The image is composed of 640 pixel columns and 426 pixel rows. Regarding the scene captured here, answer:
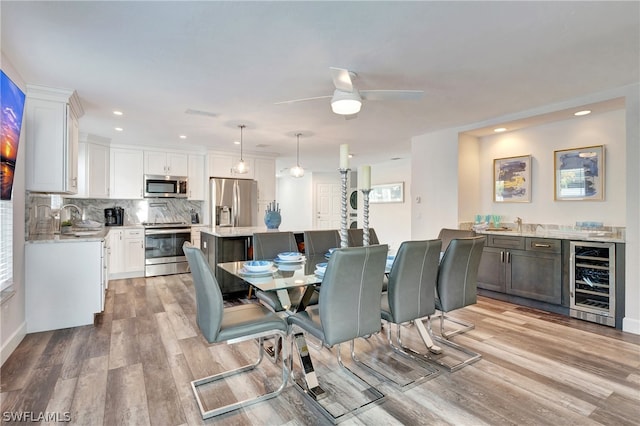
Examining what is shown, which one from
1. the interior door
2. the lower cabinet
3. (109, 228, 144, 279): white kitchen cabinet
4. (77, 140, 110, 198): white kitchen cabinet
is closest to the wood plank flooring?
the lower cabinet

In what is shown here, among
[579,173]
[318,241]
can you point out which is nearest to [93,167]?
[318,241]

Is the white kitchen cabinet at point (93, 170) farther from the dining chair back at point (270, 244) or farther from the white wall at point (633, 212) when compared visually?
the white wall at point (633, 212)

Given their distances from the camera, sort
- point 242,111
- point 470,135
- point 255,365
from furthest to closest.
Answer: point 470,135, point 242,111, point 255,365

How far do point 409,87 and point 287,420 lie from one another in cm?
291

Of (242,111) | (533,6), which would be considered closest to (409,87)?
(533,6)

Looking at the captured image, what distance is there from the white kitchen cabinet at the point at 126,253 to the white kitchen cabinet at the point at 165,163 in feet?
3.77

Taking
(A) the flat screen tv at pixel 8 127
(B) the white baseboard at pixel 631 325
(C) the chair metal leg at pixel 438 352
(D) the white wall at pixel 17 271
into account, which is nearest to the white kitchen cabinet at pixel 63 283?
(D) the white wall at pixel 17 271

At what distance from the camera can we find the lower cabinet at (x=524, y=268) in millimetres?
3658

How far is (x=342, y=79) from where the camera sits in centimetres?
229

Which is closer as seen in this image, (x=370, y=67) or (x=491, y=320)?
(x=370, y=67)

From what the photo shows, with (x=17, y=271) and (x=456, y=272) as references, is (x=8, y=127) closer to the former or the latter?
(x=17, y=271)

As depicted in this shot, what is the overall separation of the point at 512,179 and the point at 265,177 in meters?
4.50

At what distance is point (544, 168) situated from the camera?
14.0ft

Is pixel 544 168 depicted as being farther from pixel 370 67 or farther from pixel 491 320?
pixel 370 67
